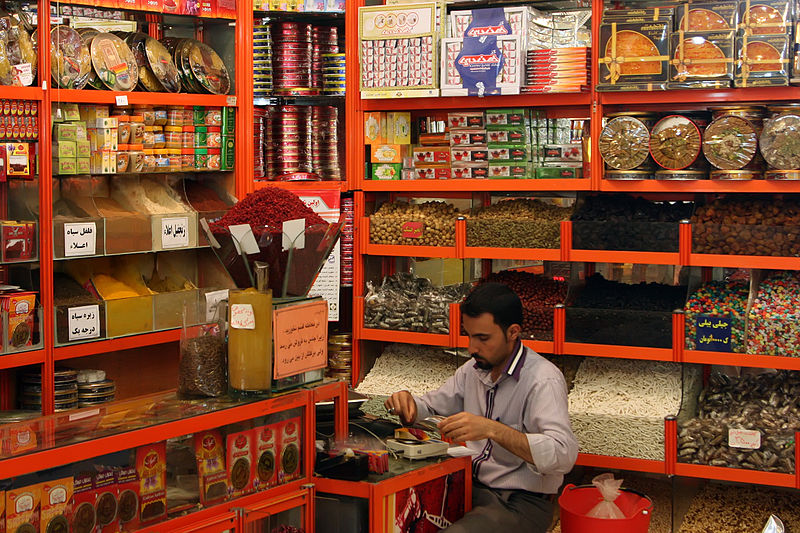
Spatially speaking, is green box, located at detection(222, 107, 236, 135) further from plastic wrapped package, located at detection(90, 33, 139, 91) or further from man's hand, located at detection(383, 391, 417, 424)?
man's hand, located at detection(383, 391, 417, 424)

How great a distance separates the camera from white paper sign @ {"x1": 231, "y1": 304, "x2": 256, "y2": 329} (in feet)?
9.09

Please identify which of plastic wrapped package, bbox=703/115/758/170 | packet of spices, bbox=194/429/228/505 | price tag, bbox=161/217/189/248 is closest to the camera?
packet of spices, bbox=194/429/228/505

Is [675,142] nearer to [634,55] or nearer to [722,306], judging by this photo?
[634,55]

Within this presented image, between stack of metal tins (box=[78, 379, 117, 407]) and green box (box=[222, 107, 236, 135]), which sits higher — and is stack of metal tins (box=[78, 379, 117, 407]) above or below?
below

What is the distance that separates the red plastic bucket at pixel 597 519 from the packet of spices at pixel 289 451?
3.87 feet

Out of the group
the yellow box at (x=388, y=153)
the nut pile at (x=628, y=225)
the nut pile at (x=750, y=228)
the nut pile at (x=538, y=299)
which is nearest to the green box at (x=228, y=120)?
the yellow box at (x=388, y=153)

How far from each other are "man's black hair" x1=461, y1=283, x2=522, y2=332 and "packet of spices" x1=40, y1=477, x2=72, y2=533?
5.07 ft

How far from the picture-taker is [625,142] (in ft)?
15.2

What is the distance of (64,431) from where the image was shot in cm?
238

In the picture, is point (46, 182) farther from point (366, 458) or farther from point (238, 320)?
point (366, 458)

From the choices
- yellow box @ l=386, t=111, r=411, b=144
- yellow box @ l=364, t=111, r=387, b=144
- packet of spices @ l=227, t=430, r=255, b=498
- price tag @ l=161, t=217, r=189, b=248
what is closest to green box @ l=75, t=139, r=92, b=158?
price tag @ l=161, t=217, r=189, b=248

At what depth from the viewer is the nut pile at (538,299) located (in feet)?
15.9

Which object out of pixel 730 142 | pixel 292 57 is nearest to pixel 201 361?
pixel 730 142

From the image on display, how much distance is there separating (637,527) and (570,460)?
1.73 ft
